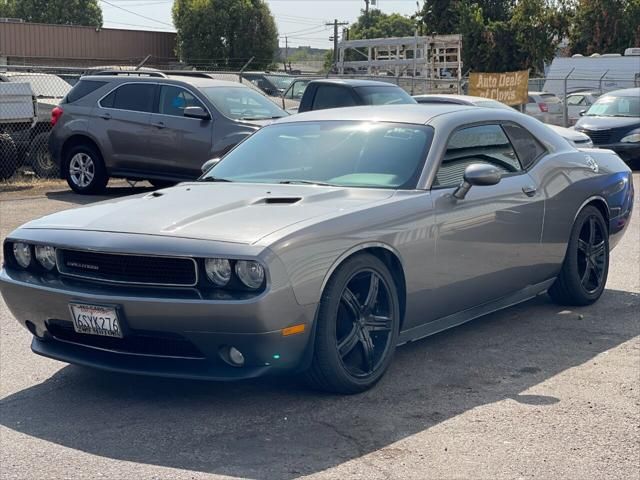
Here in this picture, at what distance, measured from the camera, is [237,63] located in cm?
6147

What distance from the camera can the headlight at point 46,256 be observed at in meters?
5.60

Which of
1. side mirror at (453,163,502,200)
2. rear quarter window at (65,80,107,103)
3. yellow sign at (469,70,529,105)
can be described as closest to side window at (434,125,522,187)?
side mirror at (453,163,502,200)

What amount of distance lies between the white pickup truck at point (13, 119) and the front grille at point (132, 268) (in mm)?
Result: 11189

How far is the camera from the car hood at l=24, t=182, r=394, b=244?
531cm

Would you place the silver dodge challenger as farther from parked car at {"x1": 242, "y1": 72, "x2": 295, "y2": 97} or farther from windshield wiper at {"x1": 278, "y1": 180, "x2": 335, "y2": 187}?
parked car at {"x1": 242, "y1": 72, "x2": 295, "y2": 97}

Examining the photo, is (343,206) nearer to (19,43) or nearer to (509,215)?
(509,215)

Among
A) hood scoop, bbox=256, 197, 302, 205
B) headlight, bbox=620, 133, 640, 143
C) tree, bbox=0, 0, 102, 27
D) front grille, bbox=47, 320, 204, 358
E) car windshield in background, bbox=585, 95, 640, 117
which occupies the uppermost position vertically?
tree, bbox=0, 0, 102, 27

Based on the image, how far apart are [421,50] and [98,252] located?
26541 mm

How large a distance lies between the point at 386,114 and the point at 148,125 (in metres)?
8.36

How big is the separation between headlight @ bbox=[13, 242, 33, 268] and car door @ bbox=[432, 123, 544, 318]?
2244mm

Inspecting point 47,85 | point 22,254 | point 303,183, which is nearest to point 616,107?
point 47,85

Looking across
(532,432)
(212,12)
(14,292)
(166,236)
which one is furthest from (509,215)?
(212,12)

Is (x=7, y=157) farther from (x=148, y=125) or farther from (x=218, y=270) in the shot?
(x=218, y=270)

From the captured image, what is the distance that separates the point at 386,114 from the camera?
22.2 ft
